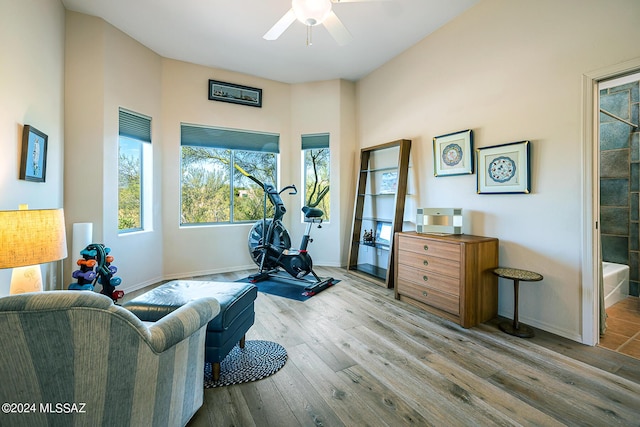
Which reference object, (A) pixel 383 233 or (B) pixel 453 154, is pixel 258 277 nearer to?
(A) pixel 383 233

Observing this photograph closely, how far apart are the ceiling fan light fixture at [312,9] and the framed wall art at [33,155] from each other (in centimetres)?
220

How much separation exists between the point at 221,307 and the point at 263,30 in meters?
3.27

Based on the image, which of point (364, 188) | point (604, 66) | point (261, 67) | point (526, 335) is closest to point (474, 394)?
point (526, 335)

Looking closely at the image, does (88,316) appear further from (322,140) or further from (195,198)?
(322,140)

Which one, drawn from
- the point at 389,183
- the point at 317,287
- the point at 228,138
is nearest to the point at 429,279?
the point at 317,287

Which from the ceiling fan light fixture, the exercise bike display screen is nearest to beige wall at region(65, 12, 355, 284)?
the exercise bike display screen

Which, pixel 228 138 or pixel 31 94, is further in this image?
pixel 228 138

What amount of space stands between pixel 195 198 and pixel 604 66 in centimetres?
483

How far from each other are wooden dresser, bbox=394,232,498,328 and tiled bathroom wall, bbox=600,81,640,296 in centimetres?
201

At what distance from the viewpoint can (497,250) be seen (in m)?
2.88

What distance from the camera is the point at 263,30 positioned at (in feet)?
11.5

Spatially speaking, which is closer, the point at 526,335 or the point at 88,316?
the point at 88,316

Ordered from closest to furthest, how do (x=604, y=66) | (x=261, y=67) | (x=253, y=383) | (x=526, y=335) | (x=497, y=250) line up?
(x=253, y=383) → (x=604, y=66) → (x=526, y=335) → (x=497, y=250) → (x=261, y=67)

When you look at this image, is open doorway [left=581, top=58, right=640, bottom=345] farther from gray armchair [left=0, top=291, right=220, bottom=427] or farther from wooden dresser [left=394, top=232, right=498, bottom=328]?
gray armchair [left=0, top=291, right=220, bottom=427]
